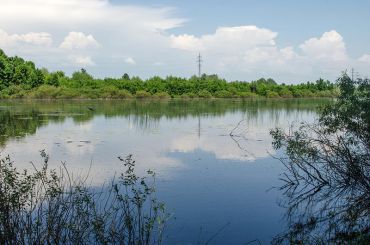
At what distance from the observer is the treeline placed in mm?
68875

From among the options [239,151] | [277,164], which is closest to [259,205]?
[277,164]

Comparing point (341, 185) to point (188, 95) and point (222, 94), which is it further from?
point (222, 94)

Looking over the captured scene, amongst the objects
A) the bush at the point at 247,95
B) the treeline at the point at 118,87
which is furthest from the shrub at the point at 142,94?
the bush at the point at 247,95

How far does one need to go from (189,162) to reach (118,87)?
6897cm

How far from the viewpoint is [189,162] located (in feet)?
51.8

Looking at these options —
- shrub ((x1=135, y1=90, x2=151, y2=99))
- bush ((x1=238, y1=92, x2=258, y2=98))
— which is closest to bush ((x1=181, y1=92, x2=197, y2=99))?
shrub ((x1=135, y1=90, x2=151, y2=99))

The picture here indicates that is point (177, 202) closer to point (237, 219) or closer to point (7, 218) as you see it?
point (237, 219)

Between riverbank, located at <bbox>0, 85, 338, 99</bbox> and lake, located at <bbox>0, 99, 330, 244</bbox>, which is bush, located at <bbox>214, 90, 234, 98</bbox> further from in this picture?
lake, located at <bbox>0, 99, 330, 244</bbox>

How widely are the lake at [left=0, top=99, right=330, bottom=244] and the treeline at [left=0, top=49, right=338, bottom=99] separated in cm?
4254

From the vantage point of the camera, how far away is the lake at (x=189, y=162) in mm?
9164

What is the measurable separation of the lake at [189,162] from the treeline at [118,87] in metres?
42.5

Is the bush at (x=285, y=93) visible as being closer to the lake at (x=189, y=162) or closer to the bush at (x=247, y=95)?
the bush at (x=247, y=95)

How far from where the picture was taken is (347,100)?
10.4m

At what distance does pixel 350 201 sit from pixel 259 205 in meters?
2.28
